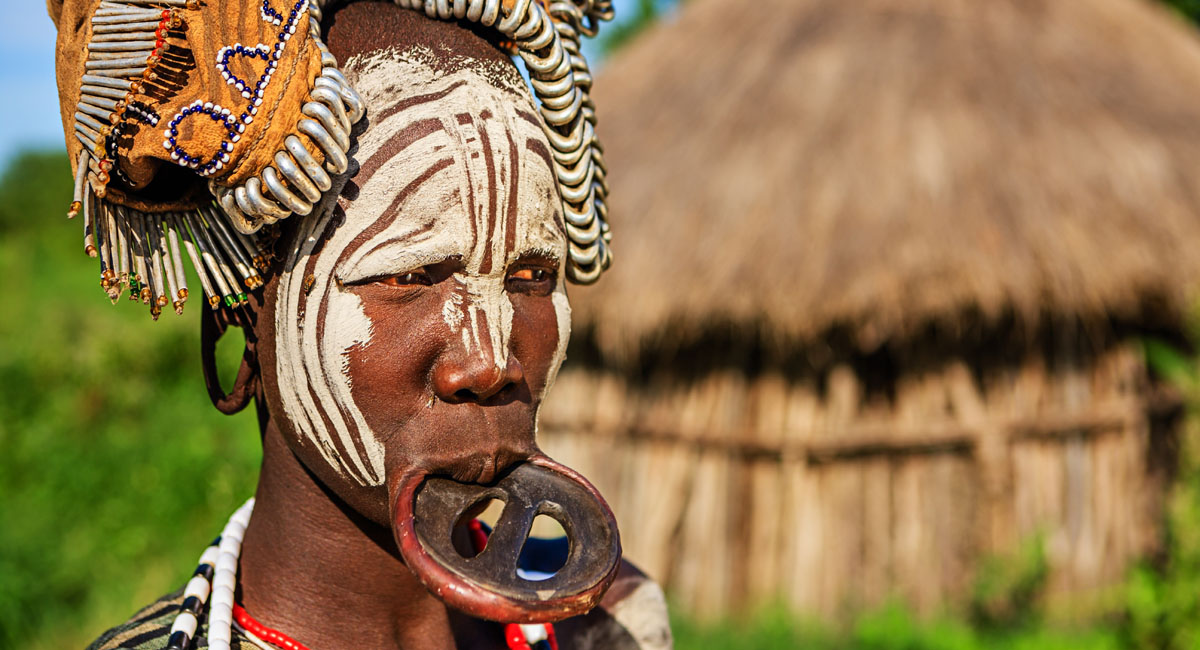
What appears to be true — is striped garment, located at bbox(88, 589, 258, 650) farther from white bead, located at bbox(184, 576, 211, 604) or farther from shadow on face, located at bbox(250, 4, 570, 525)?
shadow on face, located at bbox(250, 4, 570, 525)

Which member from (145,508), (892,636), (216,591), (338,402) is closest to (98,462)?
(145,508)

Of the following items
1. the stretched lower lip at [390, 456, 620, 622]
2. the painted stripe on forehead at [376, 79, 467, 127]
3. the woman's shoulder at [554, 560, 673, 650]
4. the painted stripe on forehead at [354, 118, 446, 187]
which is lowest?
the woman's shoulder at [554, 560, 673, 650]

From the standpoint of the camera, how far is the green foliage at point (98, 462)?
652 centimetres

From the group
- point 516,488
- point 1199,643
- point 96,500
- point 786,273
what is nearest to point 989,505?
point 1199,643

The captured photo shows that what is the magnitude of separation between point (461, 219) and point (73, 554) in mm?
7185

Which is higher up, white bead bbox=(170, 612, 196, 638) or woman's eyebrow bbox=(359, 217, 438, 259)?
woman's eyebrow bbox=(359, 217, 438, 259)

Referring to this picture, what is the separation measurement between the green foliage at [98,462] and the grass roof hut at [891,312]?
2.68 m

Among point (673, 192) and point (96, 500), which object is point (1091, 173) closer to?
point (673, 192)

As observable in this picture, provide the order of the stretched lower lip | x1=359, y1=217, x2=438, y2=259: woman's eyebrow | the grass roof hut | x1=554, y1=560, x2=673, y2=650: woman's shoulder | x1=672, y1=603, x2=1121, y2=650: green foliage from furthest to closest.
→ x1=672, y1=603, x2=1121, y2=650: green foliage < the grass roof hut < x1=554, y1=560, x2=673, y2=650: woman's shoulder < x1=359, y1=217, x2=438, y2=259: woman's eyebrow < the stretched lower lip

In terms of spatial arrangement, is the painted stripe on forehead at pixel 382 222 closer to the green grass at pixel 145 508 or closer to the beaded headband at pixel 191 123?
the beaded headband at pixel 191 123

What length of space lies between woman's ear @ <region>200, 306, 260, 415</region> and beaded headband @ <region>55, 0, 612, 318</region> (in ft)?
0.45

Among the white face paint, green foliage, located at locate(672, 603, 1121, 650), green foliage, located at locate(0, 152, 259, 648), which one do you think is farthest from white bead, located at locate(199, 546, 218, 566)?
green foliage, located at locate(672, 603, 1121, 650)

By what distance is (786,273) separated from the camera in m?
5.99

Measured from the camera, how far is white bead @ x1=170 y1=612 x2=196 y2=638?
4.87 feet
